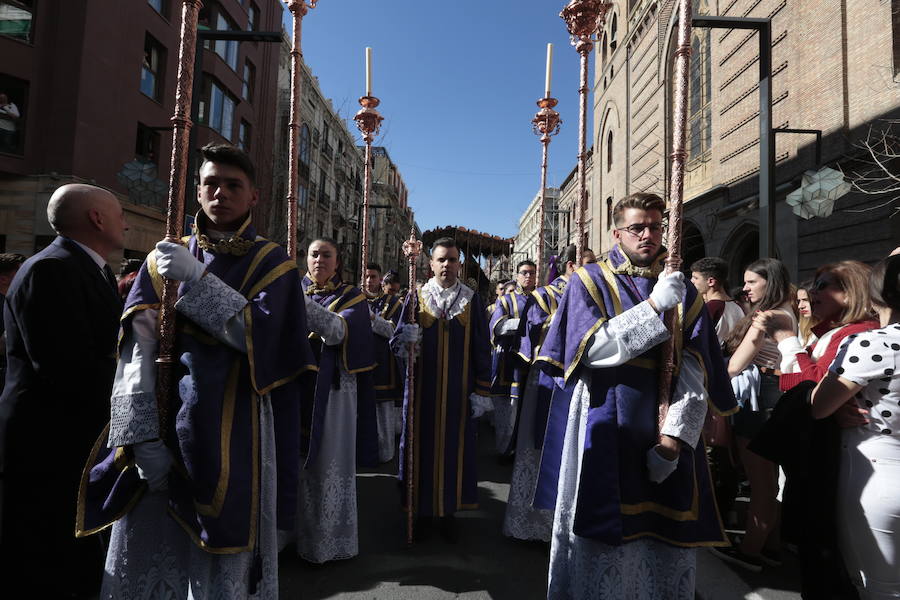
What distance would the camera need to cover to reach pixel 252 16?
2244cm

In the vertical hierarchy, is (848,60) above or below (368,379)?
above

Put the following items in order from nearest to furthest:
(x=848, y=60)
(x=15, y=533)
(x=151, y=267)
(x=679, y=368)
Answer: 1. (x=151, y=267)
2. (x=679, y=368)
3. (x=15, y=533)
4. (x=848, y=60)

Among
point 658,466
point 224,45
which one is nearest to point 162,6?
point 224,45

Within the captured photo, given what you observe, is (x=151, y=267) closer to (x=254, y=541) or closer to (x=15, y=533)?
(x=254, y=541)

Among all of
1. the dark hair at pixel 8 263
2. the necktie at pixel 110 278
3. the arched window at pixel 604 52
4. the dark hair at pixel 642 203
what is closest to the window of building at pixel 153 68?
the dark hair at pixel 8 263

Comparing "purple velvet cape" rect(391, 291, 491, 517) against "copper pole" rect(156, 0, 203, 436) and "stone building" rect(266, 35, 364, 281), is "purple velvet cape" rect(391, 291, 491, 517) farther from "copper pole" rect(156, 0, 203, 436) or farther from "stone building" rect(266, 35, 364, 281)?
"stone building" rect(266, 35, 364, 281)

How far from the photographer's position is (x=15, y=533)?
8.98 ft

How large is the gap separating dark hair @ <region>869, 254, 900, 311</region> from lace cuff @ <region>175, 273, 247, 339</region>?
2812mm

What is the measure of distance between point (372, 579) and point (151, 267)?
7.99ft

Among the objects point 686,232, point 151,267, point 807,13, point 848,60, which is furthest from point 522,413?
point 686,232

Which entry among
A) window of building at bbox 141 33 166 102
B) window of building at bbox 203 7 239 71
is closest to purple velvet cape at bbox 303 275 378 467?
window of building at bbox 141 33 166 102

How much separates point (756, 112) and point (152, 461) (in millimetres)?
15509

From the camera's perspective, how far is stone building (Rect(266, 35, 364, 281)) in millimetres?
21867

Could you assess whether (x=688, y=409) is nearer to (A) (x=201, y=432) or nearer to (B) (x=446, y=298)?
(A) (x=201, y=432)
